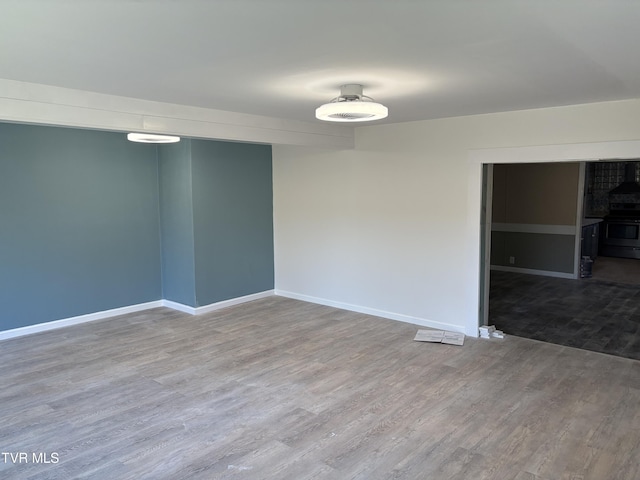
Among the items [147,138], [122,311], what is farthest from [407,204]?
[122,311]

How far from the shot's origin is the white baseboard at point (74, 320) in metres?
4.77

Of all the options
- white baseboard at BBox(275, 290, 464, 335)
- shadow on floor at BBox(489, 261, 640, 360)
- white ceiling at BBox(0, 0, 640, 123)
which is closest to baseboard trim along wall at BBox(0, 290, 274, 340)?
white baseboard at BBox(275, 290, 464, 335)

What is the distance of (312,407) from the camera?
3268mm

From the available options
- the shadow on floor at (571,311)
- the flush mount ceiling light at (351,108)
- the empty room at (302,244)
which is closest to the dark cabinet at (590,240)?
the empty room at (302,244)

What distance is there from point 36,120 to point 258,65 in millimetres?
1728

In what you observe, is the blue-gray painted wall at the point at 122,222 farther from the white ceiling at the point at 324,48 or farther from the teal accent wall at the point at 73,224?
the white ceiling at the point at 324,48

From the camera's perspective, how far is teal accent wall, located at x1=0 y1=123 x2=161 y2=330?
468cm

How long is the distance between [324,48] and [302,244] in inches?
163

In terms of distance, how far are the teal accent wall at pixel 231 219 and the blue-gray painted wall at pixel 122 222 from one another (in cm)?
1

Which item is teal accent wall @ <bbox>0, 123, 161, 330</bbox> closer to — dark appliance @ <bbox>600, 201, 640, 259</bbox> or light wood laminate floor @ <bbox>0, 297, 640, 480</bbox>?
light wood laminate floor @ <bbox>0, 297, 640, 480</bbox>

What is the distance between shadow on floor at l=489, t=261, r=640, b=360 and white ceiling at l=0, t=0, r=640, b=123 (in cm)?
247

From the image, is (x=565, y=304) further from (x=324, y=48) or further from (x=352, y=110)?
(x=324, y=48)

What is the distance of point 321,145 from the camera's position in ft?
17.2

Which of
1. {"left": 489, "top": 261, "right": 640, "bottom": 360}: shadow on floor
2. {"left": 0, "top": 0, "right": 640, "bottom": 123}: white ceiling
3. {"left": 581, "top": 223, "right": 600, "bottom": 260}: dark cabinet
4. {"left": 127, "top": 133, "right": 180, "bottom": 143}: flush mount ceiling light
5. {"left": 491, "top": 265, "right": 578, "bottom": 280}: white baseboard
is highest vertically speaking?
{"left": 0, "top": 0, "right": 640, "bottom": 123}: white ceiling
